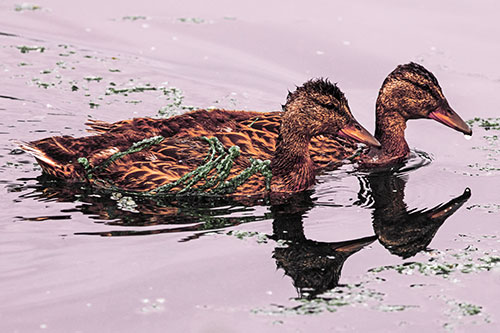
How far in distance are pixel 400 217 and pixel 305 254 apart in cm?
153

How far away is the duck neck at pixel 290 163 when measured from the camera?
972 cm

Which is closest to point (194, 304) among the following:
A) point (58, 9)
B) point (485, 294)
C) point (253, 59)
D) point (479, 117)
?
point (485, 294)

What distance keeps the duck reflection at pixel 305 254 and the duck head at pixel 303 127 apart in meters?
0.60

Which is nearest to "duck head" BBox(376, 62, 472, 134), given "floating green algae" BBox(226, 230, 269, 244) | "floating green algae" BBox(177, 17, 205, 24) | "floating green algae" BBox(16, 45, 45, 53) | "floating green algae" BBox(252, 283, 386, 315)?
"floating green algae" BBox(226, 230, 269, 244)

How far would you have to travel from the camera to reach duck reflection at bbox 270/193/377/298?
7.48 meters

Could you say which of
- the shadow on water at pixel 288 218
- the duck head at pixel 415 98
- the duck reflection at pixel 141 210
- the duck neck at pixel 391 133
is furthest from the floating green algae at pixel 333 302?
the duck head at pixel 415 98

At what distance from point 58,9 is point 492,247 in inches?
413

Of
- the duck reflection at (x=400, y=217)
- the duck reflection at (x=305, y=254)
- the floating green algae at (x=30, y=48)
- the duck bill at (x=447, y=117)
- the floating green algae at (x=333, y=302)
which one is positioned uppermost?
the floating green algae at (x=30, y=48)

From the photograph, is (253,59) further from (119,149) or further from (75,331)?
(75,331)

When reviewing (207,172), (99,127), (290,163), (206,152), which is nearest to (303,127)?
(290,163)

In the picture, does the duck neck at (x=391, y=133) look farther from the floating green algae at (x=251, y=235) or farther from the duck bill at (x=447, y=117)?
the floating green algae at (x=251, y=235)

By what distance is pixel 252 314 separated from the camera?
688 cm

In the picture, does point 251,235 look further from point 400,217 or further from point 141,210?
point 400,217

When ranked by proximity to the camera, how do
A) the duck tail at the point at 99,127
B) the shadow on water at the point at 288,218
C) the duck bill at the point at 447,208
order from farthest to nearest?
1. the duck tail at the point at 99,127
2. the duck bill at the point at 447,208
3. the shadow on water at the point at 288,218
